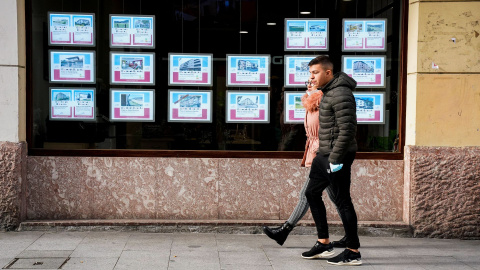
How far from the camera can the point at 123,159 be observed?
281 inches

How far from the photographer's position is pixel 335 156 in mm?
5297

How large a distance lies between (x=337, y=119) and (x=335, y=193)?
72cm

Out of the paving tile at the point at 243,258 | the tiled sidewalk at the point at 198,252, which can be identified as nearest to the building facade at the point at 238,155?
the tiled sidewalk at the point at 198,252

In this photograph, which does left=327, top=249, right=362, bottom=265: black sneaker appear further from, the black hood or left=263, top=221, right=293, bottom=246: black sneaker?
the black hood

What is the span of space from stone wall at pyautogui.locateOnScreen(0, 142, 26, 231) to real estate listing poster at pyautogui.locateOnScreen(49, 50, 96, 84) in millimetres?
1003

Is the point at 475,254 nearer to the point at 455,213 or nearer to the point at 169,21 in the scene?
the point at 455,213

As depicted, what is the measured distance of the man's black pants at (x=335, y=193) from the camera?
5.44m

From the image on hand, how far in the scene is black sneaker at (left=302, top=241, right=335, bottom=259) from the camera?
→ 18.8 feet

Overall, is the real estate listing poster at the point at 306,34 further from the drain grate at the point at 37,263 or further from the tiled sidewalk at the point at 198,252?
the drain grate at the point at 37,263

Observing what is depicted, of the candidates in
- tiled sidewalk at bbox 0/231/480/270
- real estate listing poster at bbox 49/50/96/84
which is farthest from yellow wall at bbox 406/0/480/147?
real estate listing poster at bbox 49/50/96/84

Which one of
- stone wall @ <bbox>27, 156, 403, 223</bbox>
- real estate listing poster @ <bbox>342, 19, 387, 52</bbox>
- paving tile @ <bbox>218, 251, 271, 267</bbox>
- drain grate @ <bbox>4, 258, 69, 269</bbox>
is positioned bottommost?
paving tile @ <bbox>218, 251, 271, 267</bbox>

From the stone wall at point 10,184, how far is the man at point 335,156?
11.2 ft

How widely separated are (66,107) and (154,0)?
1.71 metres

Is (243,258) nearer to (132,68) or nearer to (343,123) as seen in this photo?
(343,123)
